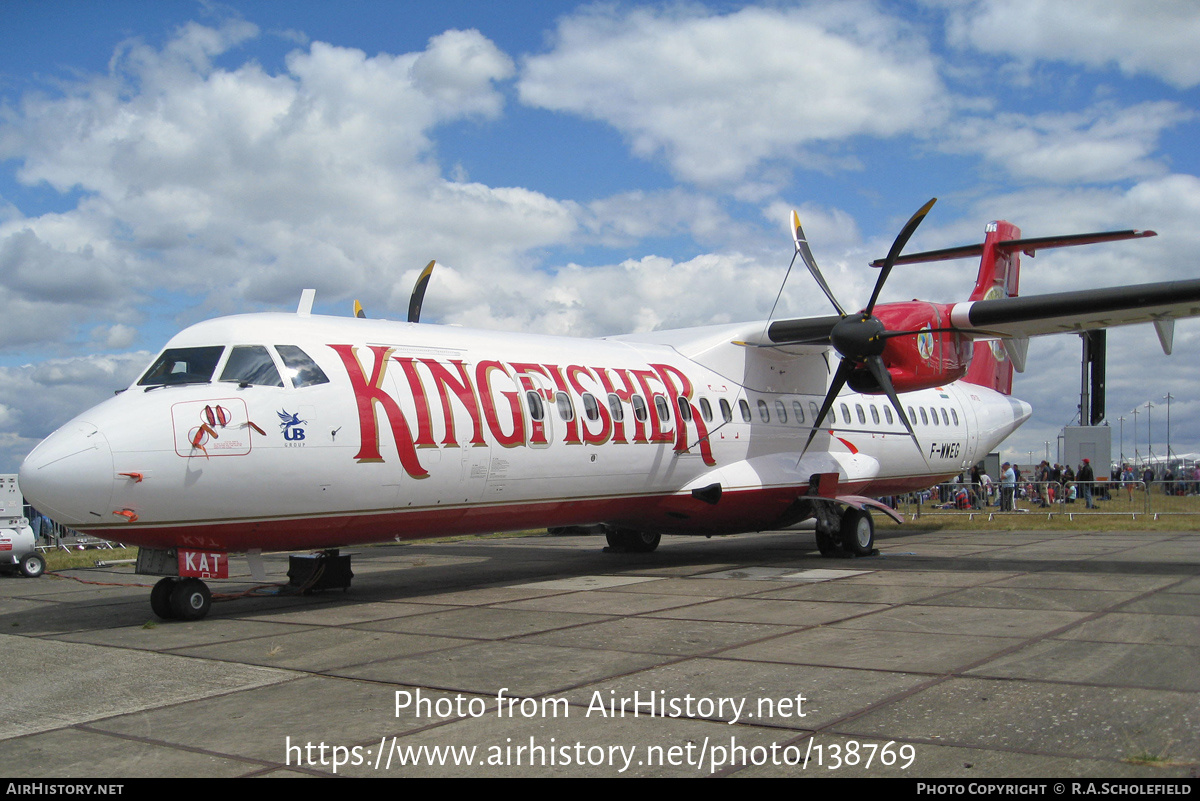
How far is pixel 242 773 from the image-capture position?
187 inches

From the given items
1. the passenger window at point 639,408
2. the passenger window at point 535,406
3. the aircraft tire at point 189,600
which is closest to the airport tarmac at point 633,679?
the aircraft tire at point 189,600

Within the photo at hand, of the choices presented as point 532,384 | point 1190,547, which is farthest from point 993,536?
point 532,384

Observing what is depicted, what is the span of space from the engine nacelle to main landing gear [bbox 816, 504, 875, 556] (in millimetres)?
2337

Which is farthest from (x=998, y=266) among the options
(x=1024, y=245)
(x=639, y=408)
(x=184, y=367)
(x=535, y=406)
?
(x=184, y=367)

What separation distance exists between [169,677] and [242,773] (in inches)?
112

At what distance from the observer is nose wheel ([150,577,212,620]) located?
32.3 ft

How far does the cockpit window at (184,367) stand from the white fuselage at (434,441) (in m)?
0.05

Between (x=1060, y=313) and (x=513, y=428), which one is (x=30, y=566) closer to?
(x=513, y=428)

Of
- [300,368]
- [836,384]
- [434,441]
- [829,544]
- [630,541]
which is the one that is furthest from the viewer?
[630,541]

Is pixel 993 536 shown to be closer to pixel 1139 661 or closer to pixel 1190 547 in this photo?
pixel 1190 547

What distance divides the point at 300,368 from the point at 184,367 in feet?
3.90

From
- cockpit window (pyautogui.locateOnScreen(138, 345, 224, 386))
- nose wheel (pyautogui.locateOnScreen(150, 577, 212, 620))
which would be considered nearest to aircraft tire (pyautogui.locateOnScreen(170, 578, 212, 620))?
nose wheel (pyautogui.locateOnScreen(150, 577, 212, 620))

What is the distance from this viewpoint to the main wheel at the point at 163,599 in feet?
32.3

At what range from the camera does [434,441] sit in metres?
10.8
